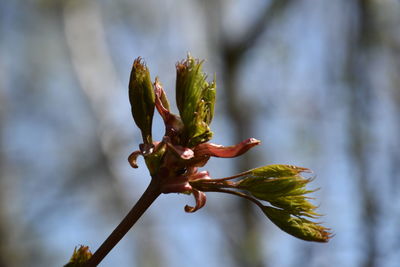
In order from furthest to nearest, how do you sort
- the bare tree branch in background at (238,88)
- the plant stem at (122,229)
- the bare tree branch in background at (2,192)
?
the bare tree branch in background at (238,88), the bare tree branch in background at (2,192), the plant stem at (122,229)

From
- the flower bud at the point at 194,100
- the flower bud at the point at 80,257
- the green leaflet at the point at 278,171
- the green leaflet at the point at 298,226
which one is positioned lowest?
the green leaflet at the point at 298,226

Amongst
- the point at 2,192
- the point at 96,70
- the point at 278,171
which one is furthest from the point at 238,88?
the point at 278,171

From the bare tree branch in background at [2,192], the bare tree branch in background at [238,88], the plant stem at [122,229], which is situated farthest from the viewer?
the bare tree branch in background at [238,88]

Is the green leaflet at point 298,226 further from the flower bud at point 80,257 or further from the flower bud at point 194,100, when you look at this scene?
the flower bud at point 80,257

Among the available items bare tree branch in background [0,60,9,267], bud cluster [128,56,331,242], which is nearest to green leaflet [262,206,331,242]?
bud cluster [128,56,331,242]

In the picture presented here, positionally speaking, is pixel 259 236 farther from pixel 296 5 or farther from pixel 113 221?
pixel 113 221

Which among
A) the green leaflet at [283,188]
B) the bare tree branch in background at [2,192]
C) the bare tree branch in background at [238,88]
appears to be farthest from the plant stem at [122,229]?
the bare tree branch in background at [238,88]
